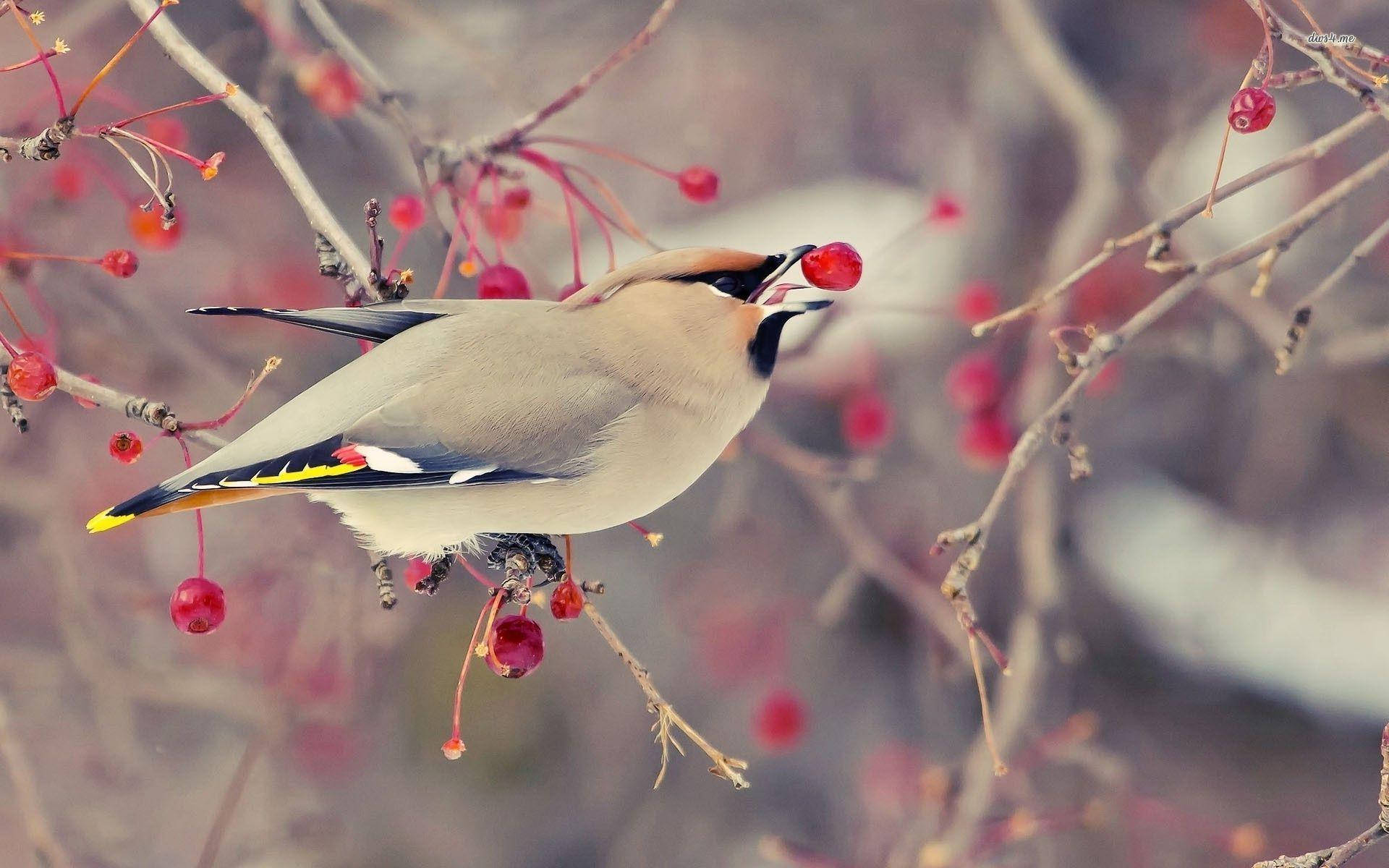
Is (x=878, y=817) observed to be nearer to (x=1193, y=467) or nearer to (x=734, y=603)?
(x=734, y=603)

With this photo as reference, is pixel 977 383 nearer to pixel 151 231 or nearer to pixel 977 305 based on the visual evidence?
pixel 977 305

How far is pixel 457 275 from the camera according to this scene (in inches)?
112

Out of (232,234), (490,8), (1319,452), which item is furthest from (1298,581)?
(232,234)

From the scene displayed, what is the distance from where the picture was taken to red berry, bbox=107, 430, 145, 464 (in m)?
1.67

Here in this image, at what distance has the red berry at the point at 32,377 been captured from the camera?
168cm

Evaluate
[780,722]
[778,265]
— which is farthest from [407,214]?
[780,722]

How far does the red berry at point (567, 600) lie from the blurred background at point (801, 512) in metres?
1.19

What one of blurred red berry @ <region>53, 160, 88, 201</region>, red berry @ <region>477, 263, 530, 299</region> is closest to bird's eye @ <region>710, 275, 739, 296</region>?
red berry @ <region>477, 263, 530, 299</region>

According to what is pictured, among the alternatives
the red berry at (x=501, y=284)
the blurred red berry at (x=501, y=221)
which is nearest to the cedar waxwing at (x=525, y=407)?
the red berry at (x=501, y=284)

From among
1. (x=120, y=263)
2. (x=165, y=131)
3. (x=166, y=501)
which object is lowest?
(x=166, y=501)

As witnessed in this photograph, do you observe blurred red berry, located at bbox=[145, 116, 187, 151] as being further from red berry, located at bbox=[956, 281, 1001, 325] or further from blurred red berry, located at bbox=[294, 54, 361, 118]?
red berry, located at bbox=[956, 281, 1001, 325]

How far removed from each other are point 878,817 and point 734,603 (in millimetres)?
735

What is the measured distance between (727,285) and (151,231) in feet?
4.06

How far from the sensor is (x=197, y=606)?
1827mm
